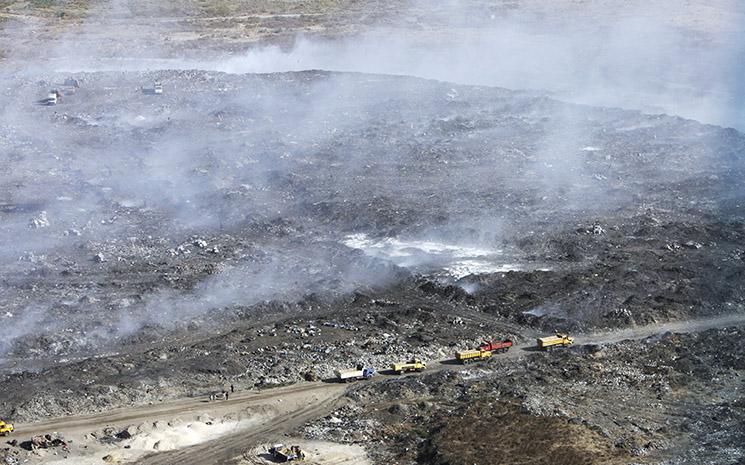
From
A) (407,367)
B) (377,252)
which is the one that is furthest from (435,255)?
(407,367)

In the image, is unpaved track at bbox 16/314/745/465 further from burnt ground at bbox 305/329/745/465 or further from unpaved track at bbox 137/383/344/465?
burnt ground at bbox 305/329/745/465

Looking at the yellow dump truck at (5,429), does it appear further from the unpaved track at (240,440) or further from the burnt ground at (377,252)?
the unpaved track at (240,440)

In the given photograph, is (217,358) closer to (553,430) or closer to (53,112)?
(553,430)

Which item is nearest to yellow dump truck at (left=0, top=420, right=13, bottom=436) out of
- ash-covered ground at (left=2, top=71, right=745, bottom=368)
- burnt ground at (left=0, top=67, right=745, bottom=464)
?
burnt ground at (left=0, top=67, right=745, bottom=464)

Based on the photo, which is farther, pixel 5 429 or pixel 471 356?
pixel 471 356

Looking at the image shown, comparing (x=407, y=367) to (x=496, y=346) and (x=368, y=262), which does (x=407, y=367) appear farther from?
(x=368, y=262)

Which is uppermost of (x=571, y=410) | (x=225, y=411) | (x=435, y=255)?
(x=435, y=255)
